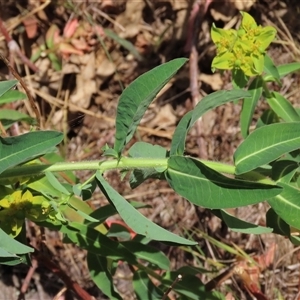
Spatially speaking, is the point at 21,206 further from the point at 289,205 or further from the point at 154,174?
the point at 289,205

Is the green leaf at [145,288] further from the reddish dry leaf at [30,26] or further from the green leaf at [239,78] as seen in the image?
the reddish dry leaf at [30,26]

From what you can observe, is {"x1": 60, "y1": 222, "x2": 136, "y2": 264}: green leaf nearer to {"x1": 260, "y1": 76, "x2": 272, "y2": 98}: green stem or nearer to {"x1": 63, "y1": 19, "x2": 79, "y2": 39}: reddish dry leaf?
{"x1": 260, "y1": 76, "x2": 272, "y2": 98}: green stem

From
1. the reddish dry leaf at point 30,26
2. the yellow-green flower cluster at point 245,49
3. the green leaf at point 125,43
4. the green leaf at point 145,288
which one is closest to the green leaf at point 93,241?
the green leaf at point 145,288

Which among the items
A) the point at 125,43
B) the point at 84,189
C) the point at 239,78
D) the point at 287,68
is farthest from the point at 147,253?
the point at 125,43

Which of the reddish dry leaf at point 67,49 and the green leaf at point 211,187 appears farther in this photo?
the reddish dry leaf at point 67,49

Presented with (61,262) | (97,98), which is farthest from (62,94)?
(61,262)
